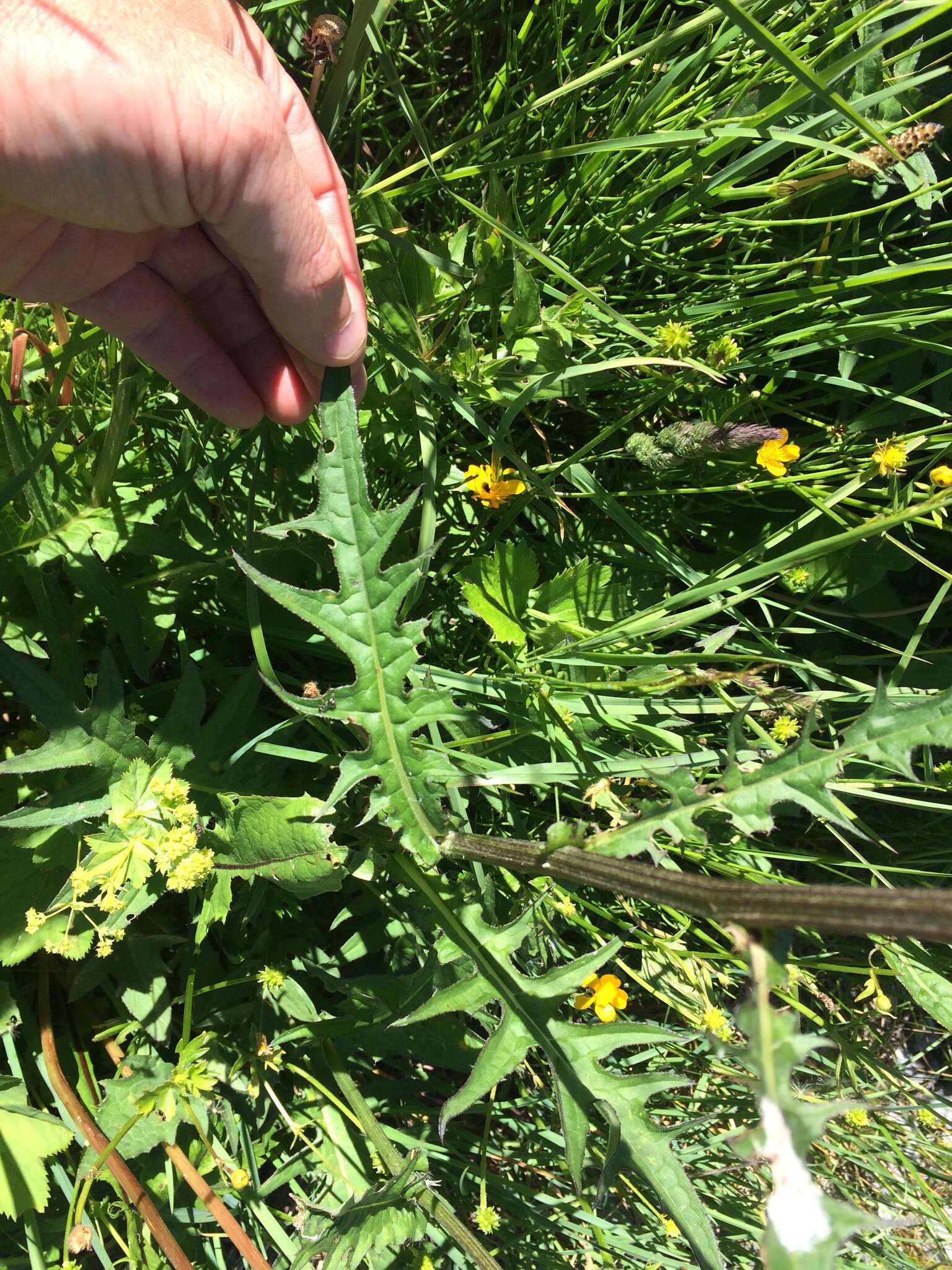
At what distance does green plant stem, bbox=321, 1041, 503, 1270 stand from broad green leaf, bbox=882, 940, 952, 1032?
1.42 meters

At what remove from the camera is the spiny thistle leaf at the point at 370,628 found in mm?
1675

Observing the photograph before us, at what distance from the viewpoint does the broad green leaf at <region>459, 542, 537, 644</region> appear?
2.22 metres

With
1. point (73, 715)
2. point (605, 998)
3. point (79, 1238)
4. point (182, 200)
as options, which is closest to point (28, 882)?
point (73, 715)

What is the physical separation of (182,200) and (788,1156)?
1.83 meters

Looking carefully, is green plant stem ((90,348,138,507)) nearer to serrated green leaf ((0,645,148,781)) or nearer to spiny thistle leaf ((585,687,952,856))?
serrated green leaf ((0,645,148,781))

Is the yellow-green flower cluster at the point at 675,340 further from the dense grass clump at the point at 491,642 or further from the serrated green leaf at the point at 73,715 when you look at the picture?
the serrated green leaf at the point at 73,715

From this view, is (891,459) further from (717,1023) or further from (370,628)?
(717,1023)

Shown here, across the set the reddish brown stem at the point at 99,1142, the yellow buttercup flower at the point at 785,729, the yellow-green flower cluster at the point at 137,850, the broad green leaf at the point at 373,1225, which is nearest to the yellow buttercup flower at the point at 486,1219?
the broad green leaf at the point at 373,1225

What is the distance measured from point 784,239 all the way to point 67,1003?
316 cm

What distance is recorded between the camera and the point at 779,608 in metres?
2.66

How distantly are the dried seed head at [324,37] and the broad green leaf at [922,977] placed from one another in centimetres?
278

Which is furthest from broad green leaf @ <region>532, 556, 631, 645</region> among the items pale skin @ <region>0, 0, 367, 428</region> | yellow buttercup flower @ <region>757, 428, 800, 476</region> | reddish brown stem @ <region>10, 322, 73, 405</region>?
reddish brown stem @ <region>10, 322, 73, 405</region>

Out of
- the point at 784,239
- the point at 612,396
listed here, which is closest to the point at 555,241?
the point at 612,396

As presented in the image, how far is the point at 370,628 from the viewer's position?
1.76 meters
